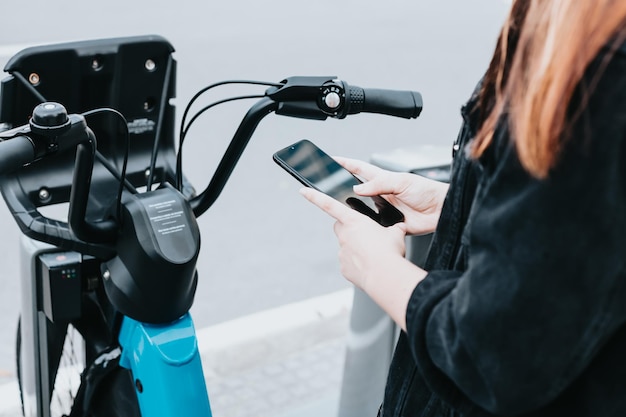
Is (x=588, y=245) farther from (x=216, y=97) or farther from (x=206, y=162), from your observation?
(x=216, y=97)

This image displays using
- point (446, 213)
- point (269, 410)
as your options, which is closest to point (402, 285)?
point (446, 213)

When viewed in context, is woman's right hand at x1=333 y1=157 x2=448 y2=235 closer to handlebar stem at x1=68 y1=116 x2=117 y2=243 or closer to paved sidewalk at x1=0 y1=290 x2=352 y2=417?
handlebar stem at x1=68 y1=116 x2=117 y2=243

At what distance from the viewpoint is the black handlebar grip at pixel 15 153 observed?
3.86ft

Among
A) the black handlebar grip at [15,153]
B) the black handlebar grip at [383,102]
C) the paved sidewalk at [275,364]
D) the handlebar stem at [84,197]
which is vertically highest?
the black handlebar grip at [15,153]

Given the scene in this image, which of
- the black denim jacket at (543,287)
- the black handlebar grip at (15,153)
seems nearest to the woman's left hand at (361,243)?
the black denim jacket at (543,287)

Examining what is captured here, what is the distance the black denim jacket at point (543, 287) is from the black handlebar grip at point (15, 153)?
Answer: 0.58 metres

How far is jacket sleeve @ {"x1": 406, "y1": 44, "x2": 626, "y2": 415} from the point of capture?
2.86ft

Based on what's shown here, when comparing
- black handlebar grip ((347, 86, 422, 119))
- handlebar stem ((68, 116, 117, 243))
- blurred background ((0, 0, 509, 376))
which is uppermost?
black handlebar grip ((347, 86, 422, 119))

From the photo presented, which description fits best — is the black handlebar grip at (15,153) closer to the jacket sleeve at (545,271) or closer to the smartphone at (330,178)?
the smartphone at (330,178)

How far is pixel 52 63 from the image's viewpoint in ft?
4.91

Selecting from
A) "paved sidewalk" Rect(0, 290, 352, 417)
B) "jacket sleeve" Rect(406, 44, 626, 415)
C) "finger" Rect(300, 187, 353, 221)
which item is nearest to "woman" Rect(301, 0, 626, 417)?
"jacket sleeve" Rect(406, 44, 626, 415)

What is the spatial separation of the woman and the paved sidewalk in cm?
185

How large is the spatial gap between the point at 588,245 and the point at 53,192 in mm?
1078

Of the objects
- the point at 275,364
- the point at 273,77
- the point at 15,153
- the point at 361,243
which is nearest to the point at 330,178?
the point at 361,243
